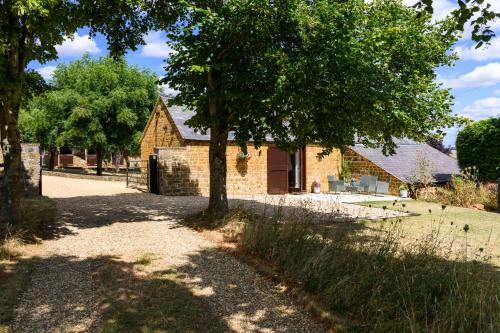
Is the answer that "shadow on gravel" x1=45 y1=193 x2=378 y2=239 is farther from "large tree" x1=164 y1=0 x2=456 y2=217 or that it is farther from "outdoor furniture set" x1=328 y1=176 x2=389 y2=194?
"outdoor furniture set" x1=328 y1=176 x2=389 y2=194

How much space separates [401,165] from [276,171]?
6.72m

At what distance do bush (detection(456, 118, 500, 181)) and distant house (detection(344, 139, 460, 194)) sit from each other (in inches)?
64.7

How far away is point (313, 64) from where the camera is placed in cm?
751

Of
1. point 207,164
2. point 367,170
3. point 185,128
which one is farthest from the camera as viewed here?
point 367,170

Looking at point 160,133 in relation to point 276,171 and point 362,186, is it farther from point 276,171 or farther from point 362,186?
point 362,186


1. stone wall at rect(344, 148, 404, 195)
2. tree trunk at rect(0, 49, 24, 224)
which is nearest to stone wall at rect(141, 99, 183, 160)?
stone wall at rect(344, 148, 404, 195)

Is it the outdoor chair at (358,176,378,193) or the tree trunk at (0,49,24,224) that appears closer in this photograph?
the tree trunk at (0,49,24,224)

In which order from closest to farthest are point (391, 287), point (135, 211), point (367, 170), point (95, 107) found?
point (391, 287) → point (135, 211) → point (367, 170) → point (95, 107)

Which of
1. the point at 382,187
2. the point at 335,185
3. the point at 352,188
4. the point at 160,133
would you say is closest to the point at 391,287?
the point at 382,187

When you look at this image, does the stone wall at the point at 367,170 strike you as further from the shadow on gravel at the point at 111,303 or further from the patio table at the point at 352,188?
the shadow on gravel at the point at 111,303

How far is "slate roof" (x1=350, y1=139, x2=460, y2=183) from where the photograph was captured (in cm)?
1964

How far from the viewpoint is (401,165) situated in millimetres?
20766

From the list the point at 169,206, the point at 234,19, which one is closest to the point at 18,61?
the point at 234,19

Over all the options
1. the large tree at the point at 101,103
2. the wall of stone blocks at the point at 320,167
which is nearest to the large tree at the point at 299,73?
the wall of stone blocks at the point at 320,167
